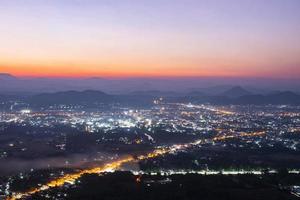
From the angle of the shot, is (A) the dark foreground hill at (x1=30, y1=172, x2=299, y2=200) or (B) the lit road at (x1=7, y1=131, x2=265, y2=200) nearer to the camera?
(A) the dark foreground hill at (x1=30, y1=172, x2=299, y2=200)

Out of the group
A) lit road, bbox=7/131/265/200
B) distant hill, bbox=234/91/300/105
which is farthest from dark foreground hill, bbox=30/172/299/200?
distant hill, bbox=234/91/300/105

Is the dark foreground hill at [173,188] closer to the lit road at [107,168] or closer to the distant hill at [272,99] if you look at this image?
the lit road at [107,168]

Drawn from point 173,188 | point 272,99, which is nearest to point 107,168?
point 173,188

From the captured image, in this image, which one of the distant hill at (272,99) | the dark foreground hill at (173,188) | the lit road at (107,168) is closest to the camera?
the dark foreground hill at (173,188)

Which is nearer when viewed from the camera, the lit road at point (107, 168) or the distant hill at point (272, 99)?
the lit road at point (107, 168)

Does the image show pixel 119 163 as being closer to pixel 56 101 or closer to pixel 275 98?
pixel 56 101

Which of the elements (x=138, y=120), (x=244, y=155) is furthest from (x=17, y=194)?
(x=138, y=120)

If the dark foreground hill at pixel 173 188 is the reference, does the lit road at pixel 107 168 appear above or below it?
below

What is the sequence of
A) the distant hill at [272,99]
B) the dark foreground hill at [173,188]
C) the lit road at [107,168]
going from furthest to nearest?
the distant hill at [272,99], the lit road at [107,168], the dark foreground hill at [173,188]

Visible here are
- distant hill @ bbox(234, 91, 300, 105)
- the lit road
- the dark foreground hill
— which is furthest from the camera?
distant hill @ bbox(234, 91, 300, 105)

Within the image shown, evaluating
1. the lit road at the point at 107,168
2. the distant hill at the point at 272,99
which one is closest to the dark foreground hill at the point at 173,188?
the lit road at the point at 107,168

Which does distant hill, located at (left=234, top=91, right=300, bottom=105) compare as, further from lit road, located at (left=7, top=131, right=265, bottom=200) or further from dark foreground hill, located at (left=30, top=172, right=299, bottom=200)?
dark foreground hill, located at (left=30, top=172, right=299, bottom=200)
